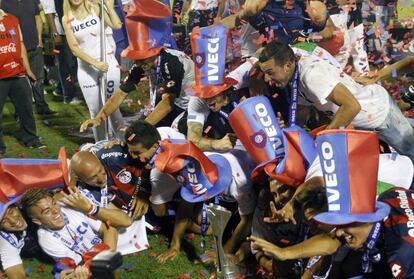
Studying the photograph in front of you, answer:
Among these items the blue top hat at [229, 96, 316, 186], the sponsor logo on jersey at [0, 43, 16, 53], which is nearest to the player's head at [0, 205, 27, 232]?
the blue top hat at [229, 96, 316, 186]

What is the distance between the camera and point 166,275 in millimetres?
3953

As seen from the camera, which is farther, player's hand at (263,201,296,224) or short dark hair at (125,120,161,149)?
short dark hair at (125,120,161,149)

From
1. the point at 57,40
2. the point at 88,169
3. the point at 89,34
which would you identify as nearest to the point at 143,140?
the point at 88,169

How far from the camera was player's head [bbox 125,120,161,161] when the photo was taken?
12.9ft

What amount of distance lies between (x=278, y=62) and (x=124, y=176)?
1.34 meters

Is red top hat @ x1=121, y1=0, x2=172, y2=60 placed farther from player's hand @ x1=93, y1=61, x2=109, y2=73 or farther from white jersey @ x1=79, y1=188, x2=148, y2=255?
white jersey @ x1=79, y1=188, x2=148, y2=255

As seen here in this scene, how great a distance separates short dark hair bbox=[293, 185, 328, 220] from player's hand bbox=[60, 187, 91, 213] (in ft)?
4.13

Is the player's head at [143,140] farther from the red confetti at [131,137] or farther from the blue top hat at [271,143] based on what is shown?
the blue top hat at [271,143]

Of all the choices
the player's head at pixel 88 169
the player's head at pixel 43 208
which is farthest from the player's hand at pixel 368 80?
the player's head at pixel 43 208

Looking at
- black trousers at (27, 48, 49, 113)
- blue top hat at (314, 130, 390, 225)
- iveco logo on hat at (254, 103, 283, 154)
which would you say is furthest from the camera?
black trousers at (27, 48, 49, 113)

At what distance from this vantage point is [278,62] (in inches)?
153

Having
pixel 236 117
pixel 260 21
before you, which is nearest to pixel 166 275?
pixel 236 117

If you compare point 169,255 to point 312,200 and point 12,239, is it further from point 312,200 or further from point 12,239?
point 312,200

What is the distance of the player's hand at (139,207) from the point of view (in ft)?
14.1
